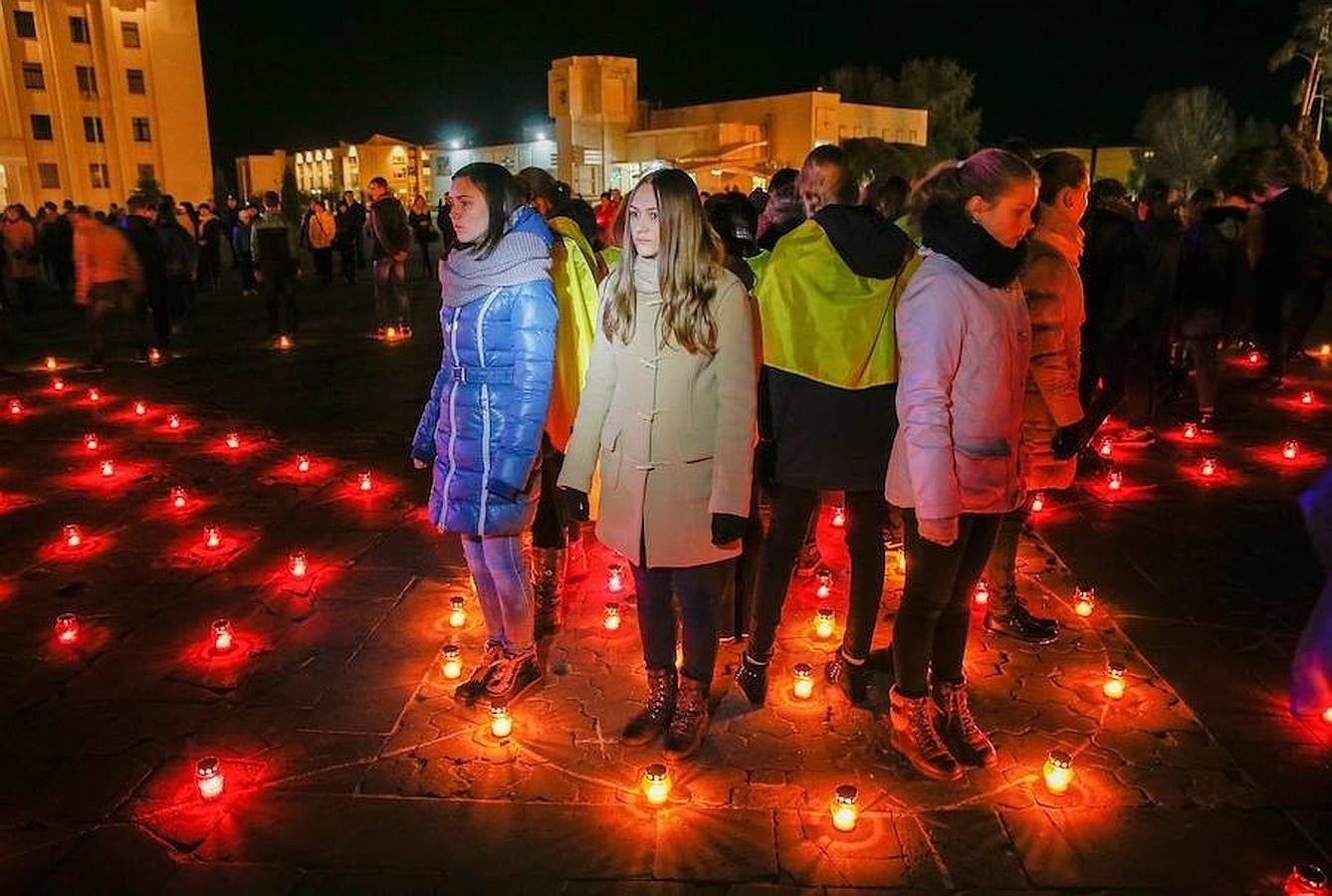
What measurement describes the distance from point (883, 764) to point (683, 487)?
121cm

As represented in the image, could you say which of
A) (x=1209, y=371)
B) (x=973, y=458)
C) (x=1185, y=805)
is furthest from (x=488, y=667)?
(x=1209, y=371)

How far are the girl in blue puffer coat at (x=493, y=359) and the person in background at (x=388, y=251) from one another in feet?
30.9

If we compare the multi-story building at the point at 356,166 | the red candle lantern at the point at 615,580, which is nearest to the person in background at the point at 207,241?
the red candle lantern at the point at 615,580

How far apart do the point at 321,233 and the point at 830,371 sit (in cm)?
1672

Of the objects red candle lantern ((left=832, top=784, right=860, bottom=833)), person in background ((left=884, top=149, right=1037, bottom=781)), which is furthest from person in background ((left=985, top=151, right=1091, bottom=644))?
red candle lantern ((left=832, top=784, right=860, bottom=833))

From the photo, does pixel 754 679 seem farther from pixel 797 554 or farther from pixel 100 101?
pixel 100 101

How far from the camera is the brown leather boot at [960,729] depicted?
11.1ft

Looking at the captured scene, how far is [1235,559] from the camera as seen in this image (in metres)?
5.30

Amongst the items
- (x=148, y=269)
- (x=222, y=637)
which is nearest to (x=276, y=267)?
(x=148, y=269)

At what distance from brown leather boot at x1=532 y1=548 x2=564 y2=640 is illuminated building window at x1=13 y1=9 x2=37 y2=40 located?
58.4 m

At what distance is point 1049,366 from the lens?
3.76m

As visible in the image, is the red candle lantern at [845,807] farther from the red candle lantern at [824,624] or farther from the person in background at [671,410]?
the red candle lantern at [824,624]

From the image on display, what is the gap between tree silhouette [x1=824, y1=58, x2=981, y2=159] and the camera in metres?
82.4

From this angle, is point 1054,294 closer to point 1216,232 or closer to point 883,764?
point 883,764
